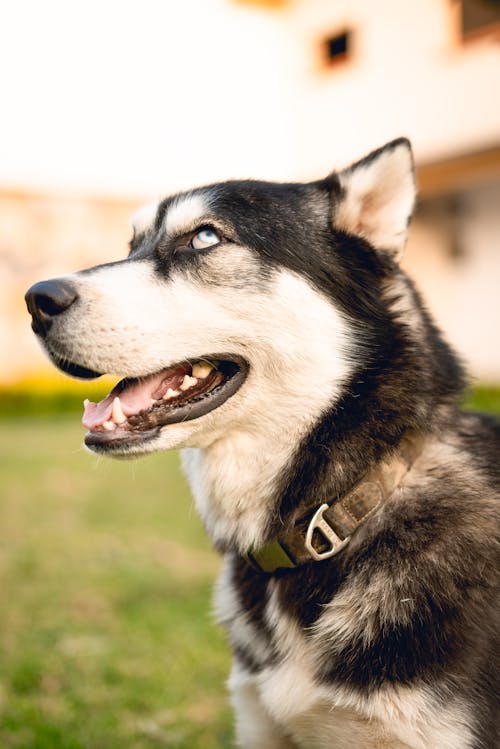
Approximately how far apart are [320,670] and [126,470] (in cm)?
689

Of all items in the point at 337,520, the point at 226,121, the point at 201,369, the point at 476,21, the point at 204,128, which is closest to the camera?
the point at 337,520

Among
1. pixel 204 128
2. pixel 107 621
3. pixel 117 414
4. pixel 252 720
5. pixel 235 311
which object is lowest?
pixel 107 621

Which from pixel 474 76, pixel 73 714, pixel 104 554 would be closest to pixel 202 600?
pixel 104 554

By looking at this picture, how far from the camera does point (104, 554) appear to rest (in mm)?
5609

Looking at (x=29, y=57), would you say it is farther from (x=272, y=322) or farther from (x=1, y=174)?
(x=272, y=322)

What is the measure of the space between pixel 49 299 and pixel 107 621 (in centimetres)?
260

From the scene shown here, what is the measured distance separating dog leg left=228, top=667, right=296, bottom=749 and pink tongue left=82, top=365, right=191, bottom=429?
2.94ft

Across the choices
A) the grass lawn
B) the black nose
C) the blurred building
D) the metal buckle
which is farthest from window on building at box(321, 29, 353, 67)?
the metal buckle

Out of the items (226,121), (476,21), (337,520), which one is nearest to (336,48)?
(226,121)

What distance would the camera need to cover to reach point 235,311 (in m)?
2.49

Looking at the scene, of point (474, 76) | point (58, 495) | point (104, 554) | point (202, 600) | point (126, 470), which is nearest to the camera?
point (202, 600)

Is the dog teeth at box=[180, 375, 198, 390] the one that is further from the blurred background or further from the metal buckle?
the blurred background

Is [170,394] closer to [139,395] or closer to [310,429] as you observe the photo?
[139,395]

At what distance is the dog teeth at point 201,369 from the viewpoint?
8.34ft
